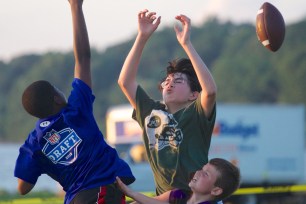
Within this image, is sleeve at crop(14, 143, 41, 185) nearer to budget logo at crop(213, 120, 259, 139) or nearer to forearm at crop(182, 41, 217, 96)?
forearm at crop(182, 41, 217, 96)

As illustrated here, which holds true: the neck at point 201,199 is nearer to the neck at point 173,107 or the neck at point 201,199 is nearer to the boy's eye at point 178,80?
the neck at point 173,107

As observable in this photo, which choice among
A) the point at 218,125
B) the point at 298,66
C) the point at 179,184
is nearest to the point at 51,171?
the point at 179,184

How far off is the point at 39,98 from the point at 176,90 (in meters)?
1.14

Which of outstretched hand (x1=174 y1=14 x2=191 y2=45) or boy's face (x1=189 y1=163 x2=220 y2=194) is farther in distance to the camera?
outstretched hand (x1=174 y1=14 x2=191 y2=45)

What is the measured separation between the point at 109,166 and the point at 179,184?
65 centimetres

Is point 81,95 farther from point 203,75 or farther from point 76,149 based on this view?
point 203,75

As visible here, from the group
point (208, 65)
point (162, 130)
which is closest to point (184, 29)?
point (162, 130)

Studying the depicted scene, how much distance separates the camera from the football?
8102mm

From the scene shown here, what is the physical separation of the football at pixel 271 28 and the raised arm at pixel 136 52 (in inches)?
46.5

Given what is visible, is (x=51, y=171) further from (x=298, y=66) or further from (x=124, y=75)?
(x=298, y=66)

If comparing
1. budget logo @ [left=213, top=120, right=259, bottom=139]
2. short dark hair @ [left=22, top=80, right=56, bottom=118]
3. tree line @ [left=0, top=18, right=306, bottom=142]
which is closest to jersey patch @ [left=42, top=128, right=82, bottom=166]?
short dark hair @ [left=22, top=80, right=56, bottom=118]

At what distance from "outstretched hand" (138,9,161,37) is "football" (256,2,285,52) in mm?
1182

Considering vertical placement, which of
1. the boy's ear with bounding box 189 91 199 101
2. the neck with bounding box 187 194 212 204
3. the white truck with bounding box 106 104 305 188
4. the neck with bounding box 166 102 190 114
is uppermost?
the boy's ear with bounding box 189 91 199 101

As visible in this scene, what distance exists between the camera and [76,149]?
6633mm
